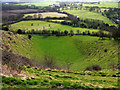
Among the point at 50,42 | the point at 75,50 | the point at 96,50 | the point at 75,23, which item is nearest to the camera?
the point at 96,50

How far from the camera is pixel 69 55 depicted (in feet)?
225

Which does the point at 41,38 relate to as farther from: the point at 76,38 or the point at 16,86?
the point at 16,86

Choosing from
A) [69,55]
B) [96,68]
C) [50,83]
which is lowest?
[69,55]

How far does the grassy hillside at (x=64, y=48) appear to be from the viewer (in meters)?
59.6

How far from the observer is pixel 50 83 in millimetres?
18438

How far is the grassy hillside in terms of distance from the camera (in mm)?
59581

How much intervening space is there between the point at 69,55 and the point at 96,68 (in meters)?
38.1

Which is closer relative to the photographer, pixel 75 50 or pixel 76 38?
pixel 75 50

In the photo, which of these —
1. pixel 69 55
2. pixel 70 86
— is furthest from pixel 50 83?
pixel 69 55

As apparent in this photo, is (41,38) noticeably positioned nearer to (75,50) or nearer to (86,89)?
(75,50)

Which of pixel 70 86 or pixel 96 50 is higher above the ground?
pixel 70 86

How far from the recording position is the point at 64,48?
78.9 metres

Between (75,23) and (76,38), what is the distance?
54.2m

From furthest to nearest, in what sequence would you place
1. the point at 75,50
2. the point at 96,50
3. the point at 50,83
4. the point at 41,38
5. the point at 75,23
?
1. the point at 75,23
2. the point at 41,38
3. the point at 75,50
4. the point at 96,50
5. the point at 50,83
